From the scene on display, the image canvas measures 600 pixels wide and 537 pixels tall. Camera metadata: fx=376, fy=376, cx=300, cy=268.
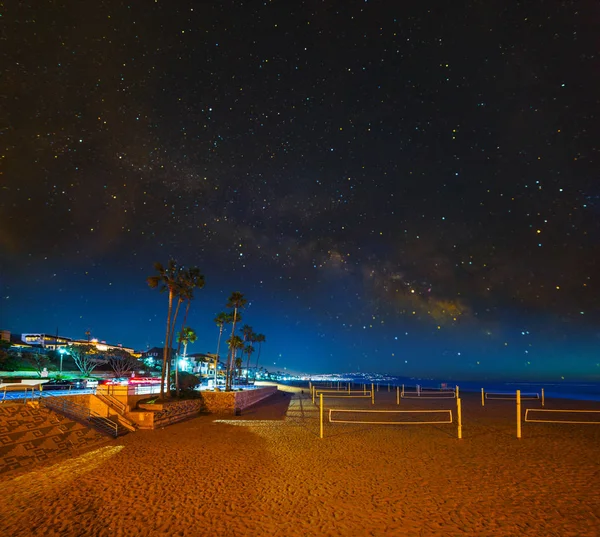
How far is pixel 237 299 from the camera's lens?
46.4 metres

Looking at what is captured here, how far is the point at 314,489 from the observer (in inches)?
369

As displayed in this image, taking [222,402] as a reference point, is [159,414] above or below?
above

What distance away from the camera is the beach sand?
7.23 meters

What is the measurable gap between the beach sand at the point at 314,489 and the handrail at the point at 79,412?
233 centimetres

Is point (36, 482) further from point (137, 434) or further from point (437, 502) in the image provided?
point (437, 502)

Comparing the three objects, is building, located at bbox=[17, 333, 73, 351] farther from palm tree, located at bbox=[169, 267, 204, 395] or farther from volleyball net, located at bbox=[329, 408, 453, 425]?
volleyball net, located at bbox=[329, 408, 453, 425]

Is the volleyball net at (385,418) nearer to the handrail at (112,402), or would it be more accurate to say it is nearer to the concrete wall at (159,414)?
the concrete wall at (159,414)

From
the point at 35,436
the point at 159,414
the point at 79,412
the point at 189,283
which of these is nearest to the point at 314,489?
the point at 35,436

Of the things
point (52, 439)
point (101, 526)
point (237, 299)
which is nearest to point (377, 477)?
point (101, 526)

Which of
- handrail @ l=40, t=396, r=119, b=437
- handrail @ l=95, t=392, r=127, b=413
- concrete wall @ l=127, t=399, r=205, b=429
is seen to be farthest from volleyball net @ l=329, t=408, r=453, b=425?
handrail @ l=40, t=396, r=119, b=437

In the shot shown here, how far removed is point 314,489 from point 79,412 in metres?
12.5

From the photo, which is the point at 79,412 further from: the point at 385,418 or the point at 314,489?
the point at 385,418

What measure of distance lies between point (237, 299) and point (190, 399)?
892 inches

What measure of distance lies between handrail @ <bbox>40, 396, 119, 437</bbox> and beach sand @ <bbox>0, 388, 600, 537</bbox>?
233 cm
